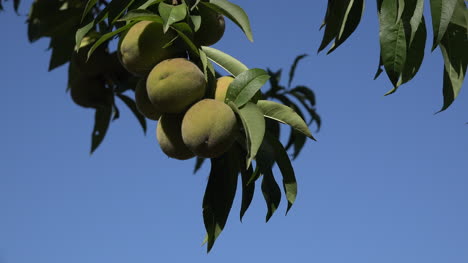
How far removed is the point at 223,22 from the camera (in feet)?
5.18

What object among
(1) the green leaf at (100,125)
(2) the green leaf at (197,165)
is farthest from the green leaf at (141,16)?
(2) the green leaf at (197,165)

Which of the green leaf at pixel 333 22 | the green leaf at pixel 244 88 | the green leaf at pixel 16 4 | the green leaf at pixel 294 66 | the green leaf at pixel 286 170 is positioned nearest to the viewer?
the green leaf at pixel 244 88

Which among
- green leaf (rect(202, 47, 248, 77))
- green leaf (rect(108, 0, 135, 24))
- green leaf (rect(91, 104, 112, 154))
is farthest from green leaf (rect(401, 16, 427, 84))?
green leaf (rect(91, 104, 112, 154))

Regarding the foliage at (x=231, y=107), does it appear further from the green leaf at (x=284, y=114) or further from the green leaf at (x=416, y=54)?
the green leaf at (x=416, y=54)

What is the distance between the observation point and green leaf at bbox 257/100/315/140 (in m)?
1.52

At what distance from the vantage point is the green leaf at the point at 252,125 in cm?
132

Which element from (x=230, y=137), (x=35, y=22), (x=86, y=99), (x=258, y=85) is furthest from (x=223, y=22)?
(x=35, y=22)

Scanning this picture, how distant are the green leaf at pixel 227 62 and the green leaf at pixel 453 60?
47 cm

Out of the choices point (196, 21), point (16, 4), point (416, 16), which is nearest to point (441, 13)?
point (416, 16)

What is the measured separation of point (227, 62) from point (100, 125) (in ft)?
4.22

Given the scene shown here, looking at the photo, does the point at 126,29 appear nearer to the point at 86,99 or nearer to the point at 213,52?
the point at 213,52

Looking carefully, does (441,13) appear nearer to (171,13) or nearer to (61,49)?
(171,13)

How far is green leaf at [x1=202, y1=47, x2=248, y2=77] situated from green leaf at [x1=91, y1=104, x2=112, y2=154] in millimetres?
1201

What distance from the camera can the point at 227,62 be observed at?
160cm
